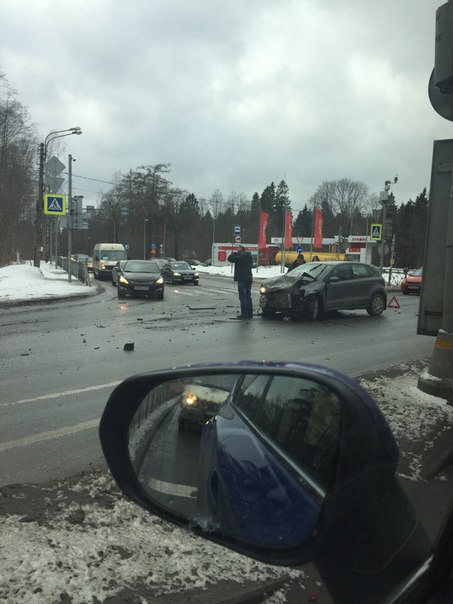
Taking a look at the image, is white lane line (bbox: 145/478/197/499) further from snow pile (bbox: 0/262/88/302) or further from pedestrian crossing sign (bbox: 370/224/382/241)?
pedestrian crossing sign (bbox: 370/224/382/241)

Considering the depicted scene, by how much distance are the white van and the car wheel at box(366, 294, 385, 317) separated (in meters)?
22.9

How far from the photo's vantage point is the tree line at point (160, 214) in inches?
1625

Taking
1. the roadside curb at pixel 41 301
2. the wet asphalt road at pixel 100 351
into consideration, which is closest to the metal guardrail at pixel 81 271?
the roadside curb at pixel 41 301

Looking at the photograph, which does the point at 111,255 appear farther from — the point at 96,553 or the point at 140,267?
the point at 96,553

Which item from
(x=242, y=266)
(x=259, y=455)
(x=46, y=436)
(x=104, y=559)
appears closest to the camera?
(x=259, y=455)

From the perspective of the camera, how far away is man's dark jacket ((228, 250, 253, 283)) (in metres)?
14.1

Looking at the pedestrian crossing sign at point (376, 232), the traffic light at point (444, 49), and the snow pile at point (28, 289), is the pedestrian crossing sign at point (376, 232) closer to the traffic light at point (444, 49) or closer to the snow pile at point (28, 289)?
the snow pile at point (28, 289)

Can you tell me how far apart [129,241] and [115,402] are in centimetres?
8710

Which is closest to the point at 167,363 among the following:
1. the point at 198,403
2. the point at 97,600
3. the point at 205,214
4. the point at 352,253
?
the point at 97,600

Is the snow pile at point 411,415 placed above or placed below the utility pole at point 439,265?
below

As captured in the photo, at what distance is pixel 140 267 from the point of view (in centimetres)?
2150

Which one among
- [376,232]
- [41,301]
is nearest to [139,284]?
[41,301]

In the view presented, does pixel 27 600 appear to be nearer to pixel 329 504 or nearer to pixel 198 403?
pixel 198 403

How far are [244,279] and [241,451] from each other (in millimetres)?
12494
